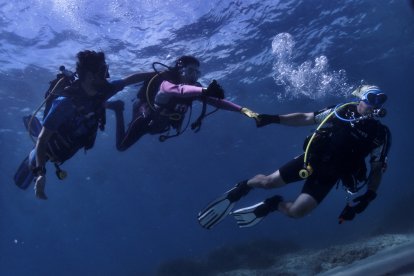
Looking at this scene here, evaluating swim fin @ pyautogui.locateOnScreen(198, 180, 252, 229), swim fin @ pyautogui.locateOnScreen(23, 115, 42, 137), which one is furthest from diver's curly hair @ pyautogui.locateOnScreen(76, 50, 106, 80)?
swim fin @ pyautogui.locateOnScreen(198, 180, 252, 229)

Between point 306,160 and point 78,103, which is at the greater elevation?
point 78,103

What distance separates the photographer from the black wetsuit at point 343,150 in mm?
5934

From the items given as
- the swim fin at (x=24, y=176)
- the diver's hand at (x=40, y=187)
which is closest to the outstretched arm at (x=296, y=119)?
the diver's hand at (x=40, y=187)

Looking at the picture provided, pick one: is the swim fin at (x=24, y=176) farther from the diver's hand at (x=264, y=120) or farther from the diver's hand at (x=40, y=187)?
the diver's hand at (x=264, y=120)

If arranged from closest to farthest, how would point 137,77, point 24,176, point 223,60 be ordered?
point 137,77 < point 24,176 < point 223,60

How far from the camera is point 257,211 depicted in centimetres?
720

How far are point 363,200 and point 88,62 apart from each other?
552 centimetres

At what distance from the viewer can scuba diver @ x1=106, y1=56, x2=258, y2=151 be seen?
6.53 m

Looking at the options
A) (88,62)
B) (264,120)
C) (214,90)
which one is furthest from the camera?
(88,62)

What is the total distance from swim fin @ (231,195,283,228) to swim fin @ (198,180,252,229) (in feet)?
0.88

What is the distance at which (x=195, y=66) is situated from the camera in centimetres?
721

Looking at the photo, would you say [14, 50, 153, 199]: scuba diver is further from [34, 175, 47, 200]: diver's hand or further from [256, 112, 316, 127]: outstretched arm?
[256, 112, 316, 127]: outstretched arm

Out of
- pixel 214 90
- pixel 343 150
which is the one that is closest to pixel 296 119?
pixel 343 150

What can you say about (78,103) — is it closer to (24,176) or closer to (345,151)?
(24,176)
